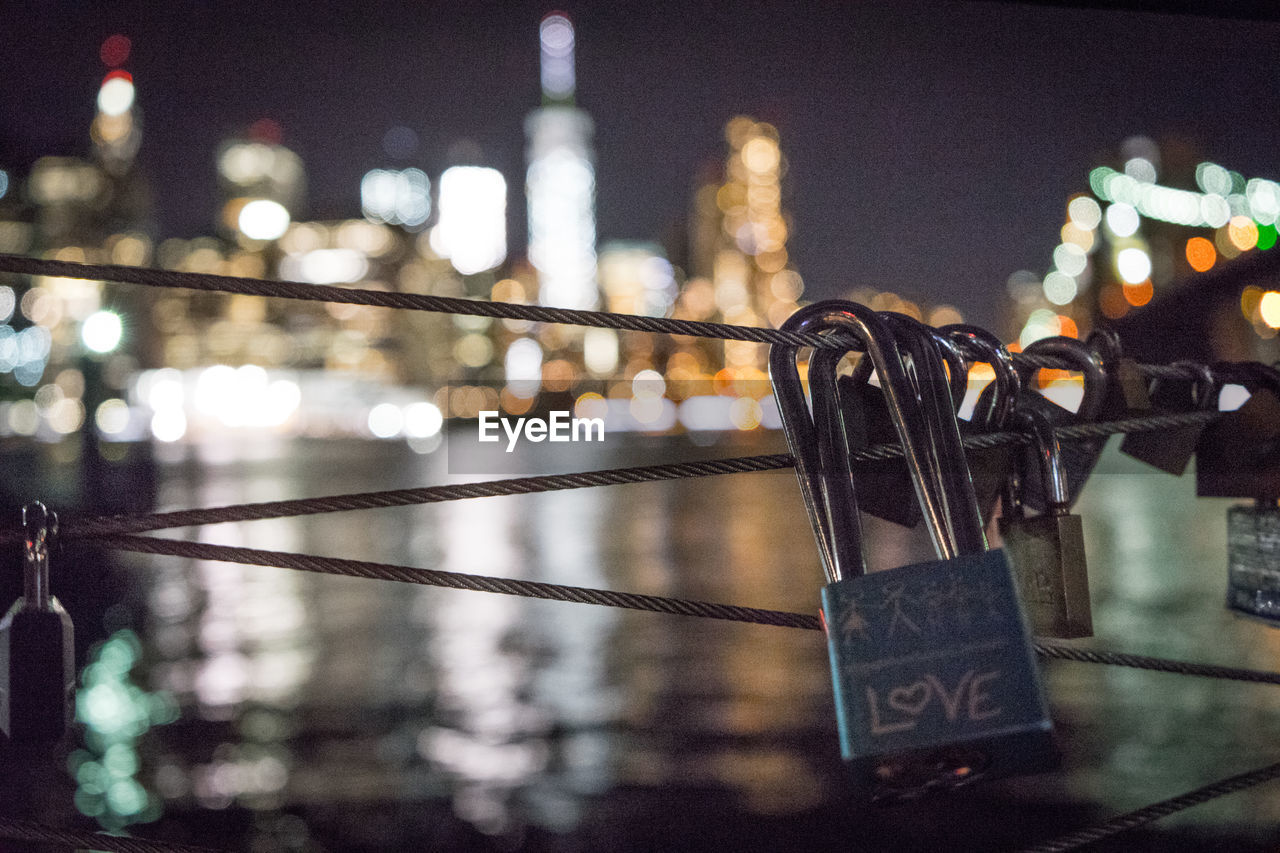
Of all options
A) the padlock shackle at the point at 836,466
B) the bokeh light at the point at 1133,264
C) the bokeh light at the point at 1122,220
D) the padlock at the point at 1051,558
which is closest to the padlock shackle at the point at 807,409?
the padlock shackle at the point at 836,466

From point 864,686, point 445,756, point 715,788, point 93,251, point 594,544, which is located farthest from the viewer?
point 93,251

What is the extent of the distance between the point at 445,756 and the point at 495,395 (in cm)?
14006

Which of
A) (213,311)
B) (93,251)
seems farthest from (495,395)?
(93,251)

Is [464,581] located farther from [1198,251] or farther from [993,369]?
[1198,251]

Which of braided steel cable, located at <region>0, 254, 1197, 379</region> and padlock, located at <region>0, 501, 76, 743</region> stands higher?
braided steel cable, located at <region>0, 254, 1197, 379</region>

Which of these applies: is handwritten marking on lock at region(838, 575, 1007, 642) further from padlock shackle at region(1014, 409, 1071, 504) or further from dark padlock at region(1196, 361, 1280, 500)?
dark padlock at region(1196, 361, 1280, 500)

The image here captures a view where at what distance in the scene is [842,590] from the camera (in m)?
0.94

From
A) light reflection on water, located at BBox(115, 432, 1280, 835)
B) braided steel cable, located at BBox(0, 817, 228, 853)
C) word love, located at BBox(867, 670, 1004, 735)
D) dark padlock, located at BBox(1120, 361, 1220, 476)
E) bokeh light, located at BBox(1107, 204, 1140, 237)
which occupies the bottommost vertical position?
light reflection on water, located at BBox(115, 432, 1280, 835)

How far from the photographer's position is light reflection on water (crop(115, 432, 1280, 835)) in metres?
5.17

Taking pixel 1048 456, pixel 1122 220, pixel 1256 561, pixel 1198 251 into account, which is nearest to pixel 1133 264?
pixel 1122 220

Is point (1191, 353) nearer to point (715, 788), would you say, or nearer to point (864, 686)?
point (864, 686)

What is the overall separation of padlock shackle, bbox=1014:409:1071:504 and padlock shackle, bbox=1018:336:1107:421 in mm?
144

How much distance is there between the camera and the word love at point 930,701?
2.95ft

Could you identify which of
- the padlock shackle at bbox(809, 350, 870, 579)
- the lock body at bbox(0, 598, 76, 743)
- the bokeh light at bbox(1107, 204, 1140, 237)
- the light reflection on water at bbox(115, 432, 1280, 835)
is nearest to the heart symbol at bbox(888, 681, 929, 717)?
the padlock shackle at bbox(809, 350, 870, 579)
